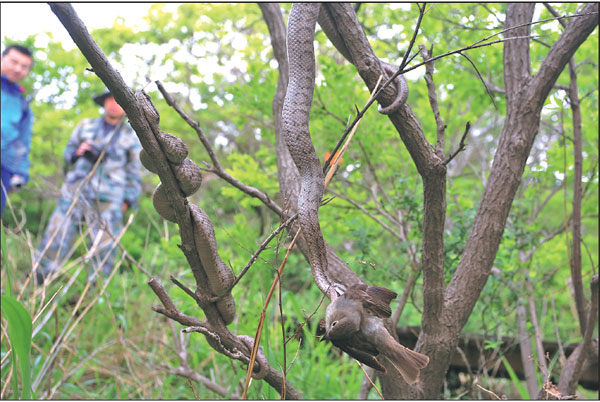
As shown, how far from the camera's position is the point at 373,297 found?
1051 millimetres

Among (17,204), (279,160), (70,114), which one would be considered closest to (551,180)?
(279,160)

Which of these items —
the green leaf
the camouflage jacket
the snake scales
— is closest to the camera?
the snake scales

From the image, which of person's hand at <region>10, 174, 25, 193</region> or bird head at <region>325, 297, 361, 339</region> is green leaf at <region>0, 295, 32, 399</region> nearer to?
bird head at <region>325, 297, 361, 339</region>

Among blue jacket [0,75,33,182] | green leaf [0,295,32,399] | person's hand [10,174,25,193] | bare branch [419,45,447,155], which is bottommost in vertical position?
green leaf [0,295,32,399]

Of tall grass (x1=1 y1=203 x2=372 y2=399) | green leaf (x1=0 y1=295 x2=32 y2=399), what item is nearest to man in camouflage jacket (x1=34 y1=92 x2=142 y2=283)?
tall grass (x1=1 y1=203 x2=372 y2=399)

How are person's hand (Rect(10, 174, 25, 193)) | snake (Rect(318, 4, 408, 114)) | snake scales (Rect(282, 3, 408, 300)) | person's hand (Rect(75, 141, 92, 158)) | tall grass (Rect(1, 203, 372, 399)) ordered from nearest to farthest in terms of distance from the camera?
snake scales (Rect(282, 3, 408, 300)), snake (Rect(318, 4, 408, 114)), tall grass (Rect(1, 203, 372, 399)), person's hand (Rect(10, 174, 25, 193)), person's hand (Rect(75, 141, 92, 158))

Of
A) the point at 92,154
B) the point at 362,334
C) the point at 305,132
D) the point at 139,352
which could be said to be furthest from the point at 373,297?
the point at 92,154

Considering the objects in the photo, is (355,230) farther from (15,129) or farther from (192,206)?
(15,129)

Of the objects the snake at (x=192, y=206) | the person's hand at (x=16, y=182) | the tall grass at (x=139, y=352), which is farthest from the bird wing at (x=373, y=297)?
the person's hand at (x=16, y=182)

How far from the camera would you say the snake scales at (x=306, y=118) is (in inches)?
48.4

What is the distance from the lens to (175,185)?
1.39 meters

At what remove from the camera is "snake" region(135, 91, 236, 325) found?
1.31m

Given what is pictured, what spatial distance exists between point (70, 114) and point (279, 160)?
6470mm

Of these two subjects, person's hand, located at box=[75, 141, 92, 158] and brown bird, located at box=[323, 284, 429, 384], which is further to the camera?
person's hand, located at box=[75, 141, 92, 158]
